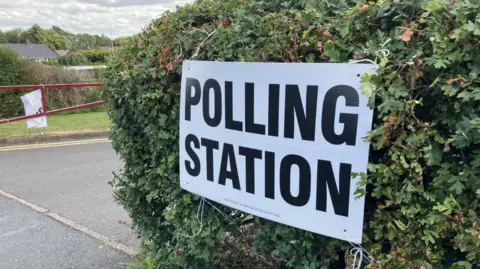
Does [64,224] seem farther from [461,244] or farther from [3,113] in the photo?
[3,113]

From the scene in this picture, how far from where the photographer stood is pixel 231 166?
7.75 feet

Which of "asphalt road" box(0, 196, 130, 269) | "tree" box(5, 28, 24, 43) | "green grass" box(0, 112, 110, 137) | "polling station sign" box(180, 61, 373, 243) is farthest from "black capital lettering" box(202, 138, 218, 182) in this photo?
"tree" box(5, 28, 24, 43)

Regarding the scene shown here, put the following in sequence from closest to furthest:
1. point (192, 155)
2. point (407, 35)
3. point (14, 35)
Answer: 1. point (407, 35)
2. point (192, 155)
3. point (14, 35)

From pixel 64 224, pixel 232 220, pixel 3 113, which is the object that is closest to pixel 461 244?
pixel 232 220

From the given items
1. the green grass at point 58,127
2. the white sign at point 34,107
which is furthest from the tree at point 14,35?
the white sign at point 34,107

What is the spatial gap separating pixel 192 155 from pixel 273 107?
68cm

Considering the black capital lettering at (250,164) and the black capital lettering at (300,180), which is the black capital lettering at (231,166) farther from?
the black capital lettering at (300,180)

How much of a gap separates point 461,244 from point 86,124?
12.0 metres

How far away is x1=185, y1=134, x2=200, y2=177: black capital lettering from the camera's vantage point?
2.53m

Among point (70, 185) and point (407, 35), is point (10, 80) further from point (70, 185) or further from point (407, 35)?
point (407, 35)

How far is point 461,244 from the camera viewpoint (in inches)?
62.3

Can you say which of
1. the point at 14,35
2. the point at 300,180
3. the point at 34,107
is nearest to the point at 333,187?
the point at 300,180

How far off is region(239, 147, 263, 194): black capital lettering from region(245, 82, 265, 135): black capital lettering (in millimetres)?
102

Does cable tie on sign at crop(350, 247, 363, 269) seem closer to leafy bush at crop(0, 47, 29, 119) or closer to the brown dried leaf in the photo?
the brown dried leaf
